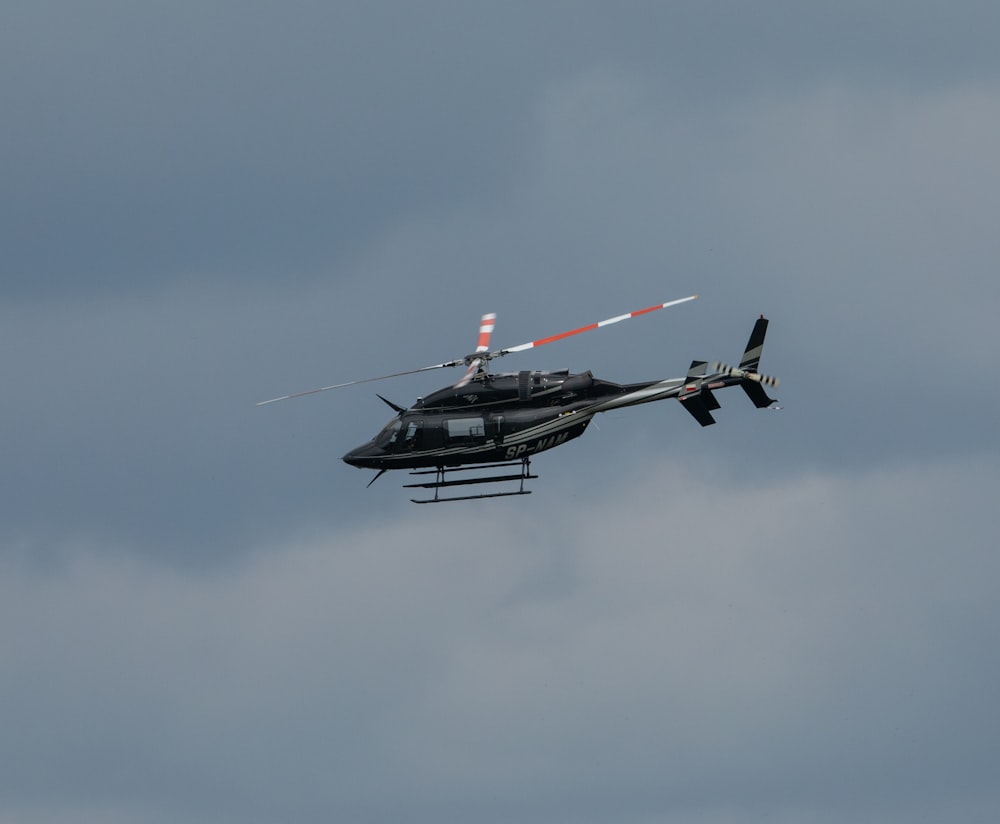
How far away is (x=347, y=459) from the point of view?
43250mm

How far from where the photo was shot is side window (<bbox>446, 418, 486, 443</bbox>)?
41.6m

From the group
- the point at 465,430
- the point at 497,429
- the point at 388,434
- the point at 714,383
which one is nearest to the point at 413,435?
the point at 388,434

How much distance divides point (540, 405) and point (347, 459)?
709cm

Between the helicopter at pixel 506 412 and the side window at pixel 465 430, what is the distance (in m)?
0.03

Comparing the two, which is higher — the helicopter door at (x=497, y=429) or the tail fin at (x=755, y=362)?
the tail fin at (x=755, y=362)

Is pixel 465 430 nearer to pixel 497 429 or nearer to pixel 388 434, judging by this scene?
pixel 497 429

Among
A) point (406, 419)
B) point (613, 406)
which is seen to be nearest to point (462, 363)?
point (406, 419)

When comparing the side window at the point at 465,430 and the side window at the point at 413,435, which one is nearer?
the side window at the point at 465,430

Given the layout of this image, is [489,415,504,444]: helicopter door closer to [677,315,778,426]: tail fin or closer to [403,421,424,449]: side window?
[403,421,424,449]: side window

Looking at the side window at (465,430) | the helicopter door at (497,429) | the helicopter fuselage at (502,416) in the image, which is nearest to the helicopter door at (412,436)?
the helicopter fuselage at (502,416)

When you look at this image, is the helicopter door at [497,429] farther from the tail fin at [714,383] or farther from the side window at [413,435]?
the tail fin at [714,383]

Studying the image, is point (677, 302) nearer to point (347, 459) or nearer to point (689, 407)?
point (689, 407)

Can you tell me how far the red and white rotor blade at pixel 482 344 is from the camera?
42.2 m

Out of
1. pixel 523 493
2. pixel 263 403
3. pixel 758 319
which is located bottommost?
pixel 523 493
